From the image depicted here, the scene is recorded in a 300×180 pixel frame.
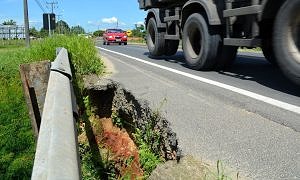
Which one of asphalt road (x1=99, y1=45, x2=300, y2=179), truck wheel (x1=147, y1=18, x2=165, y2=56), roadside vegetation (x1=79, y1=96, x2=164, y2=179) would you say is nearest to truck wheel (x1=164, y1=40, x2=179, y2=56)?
truck wheel (x1=147, y1=18, x2=165, y2=56)

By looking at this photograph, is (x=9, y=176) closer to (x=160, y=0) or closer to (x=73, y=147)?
(x=73, y=147)

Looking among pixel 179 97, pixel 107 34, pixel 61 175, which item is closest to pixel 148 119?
pixel 179 97

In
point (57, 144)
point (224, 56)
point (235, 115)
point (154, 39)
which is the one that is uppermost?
point (154, 39)

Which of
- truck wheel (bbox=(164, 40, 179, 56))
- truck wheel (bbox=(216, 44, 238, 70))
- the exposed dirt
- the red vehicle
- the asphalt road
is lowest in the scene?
the exposed dirt

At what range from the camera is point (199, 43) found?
847cm

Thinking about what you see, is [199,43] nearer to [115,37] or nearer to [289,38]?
[289,38]

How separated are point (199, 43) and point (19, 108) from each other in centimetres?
396

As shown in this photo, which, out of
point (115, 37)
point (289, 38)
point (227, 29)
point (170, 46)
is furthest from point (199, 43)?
point (115, 37)

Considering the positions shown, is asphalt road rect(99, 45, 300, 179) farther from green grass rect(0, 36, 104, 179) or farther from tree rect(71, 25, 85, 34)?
tree rect(71, 25, 85, 34)

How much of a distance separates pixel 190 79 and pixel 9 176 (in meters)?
3.45

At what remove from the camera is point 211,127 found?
12.3 feet

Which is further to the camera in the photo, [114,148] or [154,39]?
[154,39]

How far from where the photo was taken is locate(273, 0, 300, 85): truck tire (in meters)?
4.95

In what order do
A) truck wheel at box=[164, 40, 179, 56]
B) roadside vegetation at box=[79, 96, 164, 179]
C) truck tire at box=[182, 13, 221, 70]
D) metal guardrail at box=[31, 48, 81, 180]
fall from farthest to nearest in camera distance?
truck wheel at box=[164, 40, 179, 56] < truck tire at box=[182, 13, 221, 70] < roadside vegetation at box=[79, 96, 164, 179] < metal guardrail at box=[31, 48, 81, 180]
